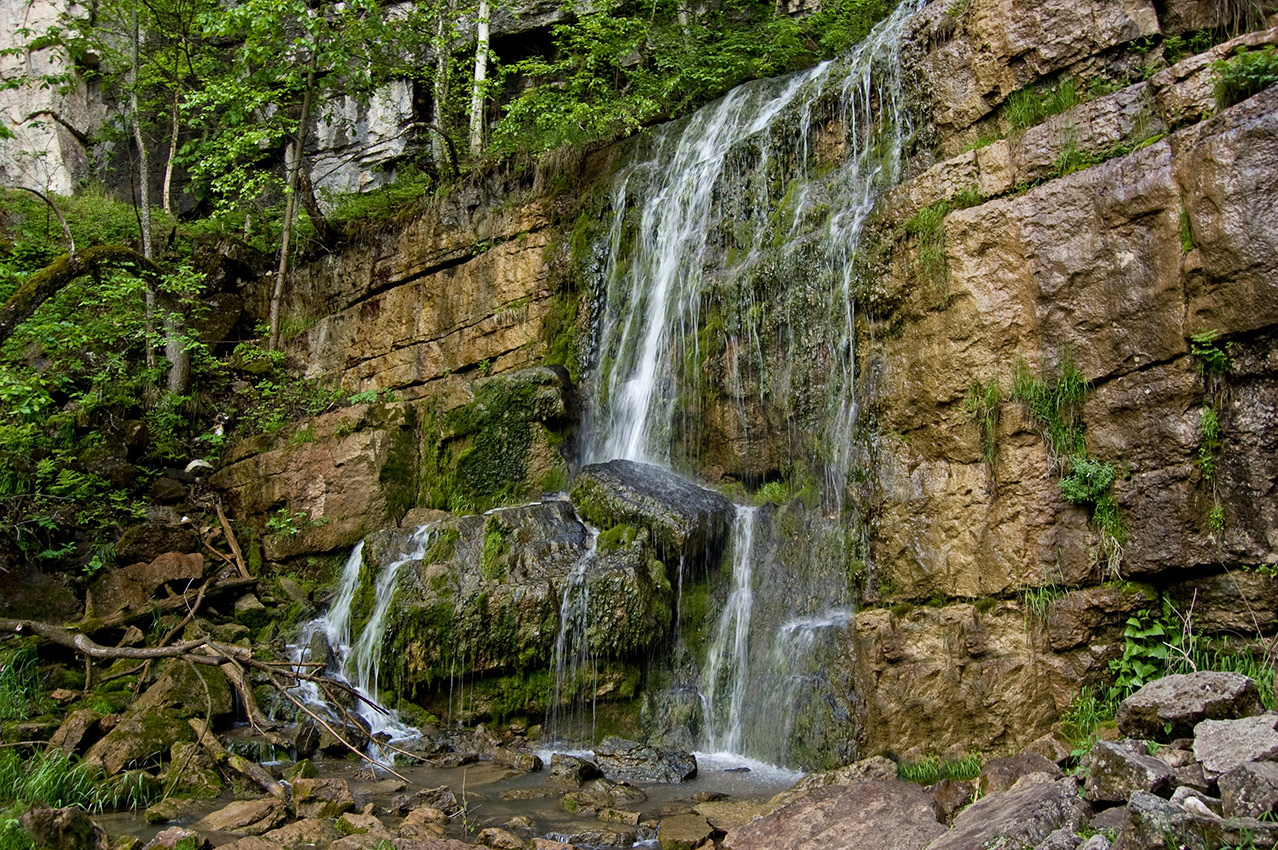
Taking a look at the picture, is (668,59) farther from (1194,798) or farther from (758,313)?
(1194,798)

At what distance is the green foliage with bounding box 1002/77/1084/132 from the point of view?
7102 millimetres

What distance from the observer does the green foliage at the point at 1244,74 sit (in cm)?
581

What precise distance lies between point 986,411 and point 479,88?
10818mm

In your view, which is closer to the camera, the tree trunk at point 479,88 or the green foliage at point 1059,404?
the green foliage at point 1059,404

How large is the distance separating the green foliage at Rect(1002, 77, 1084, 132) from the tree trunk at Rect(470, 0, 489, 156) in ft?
30.4

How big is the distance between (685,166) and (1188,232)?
6733 millimetres

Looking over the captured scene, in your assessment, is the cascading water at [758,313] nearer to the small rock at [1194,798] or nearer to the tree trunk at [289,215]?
the small rock at [1194,798]

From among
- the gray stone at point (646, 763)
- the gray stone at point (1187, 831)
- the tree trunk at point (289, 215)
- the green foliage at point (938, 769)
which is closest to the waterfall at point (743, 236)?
the green foliage at point (938, 769)

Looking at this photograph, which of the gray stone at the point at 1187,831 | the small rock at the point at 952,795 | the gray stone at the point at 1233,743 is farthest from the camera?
the small rock at the point at 952,795

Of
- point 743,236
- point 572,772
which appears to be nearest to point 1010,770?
point 572,772

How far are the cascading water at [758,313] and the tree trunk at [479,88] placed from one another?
3.90m

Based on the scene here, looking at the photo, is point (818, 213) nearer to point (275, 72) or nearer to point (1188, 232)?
point (1188, 232)

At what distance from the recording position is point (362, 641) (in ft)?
29.9

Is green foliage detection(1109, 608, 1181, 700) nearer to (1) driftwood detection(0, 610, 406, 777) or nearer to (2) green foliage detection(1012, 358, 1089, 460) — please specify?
(2) green foliage detection(1012, 358, 1089, 460)
